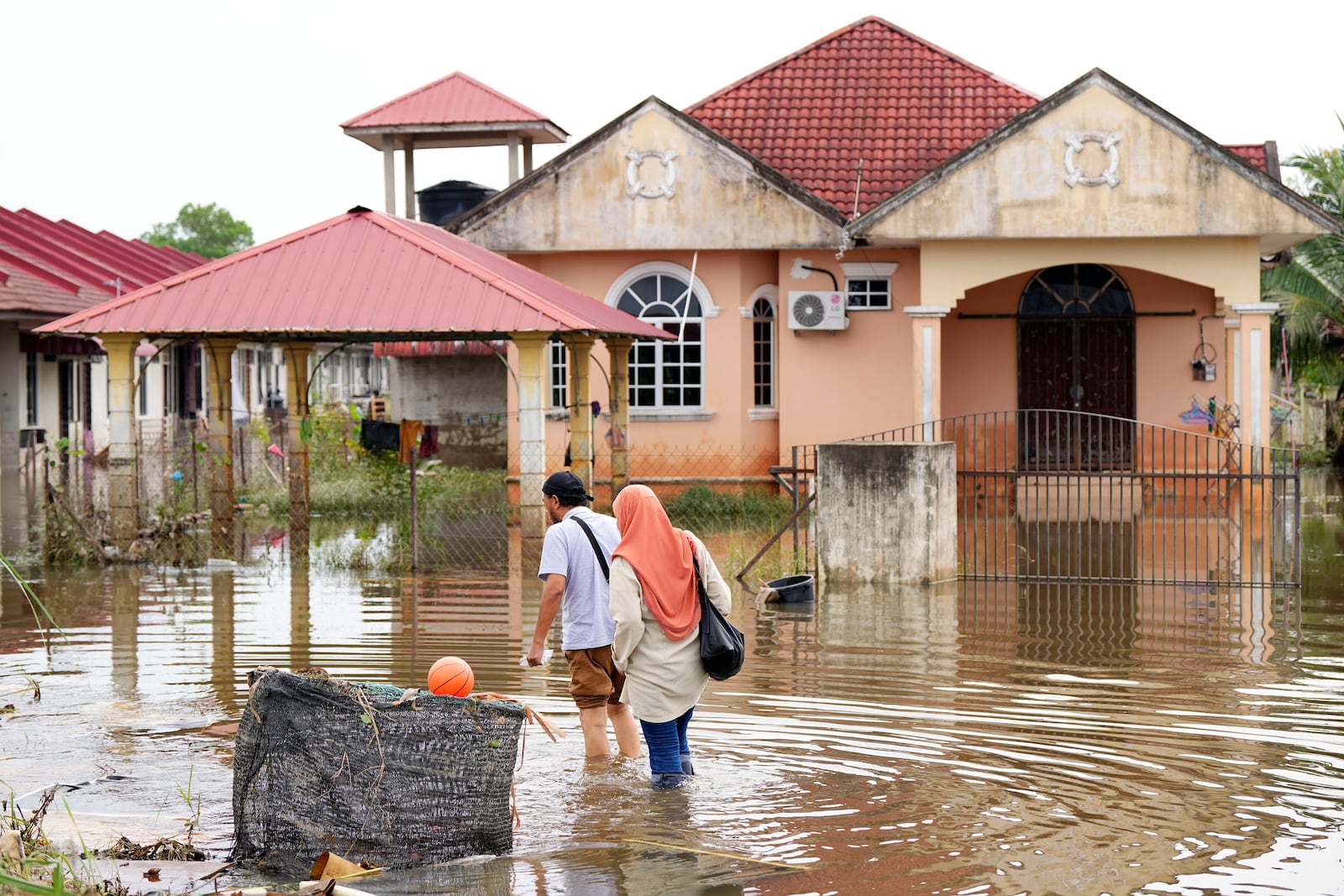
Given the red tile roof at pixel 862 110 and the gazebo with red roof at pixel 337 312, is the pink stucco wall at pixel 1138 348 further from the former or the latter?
the gazebo with red roof at pixel 337 312

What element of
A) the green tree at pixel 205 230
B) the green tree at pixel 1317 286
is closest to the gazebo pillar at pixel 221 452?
the green tree at pixel 1317 286

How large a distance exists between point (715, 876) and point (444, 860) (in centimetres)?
114

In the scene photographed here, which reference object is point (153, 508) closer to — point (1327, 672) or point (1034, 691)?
point (1034, 691)

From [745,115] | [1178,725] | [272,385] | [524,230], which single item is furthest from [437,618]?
[272,385]

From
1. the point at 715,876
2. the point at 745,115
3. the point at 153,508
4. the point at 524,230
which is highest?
the point at 745,115

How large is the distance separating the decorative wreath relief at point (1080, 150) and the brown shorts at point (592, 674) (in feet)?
46.1

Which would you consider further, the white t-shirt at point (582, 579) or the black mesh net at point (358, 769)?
the white t-shirt at point (582, 579)

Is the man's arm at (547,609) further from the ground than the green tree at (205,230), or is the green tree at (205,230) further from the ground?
the green tree at (205,230)

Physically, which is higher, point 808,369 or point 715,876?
point 808,369

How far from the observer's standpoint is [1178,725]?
896 cm

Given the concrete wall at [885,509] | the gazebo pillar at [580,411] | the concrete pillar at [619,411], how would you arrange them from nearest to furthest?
the concrete wall at [885,509] → the gazebo pillar at [580,411] → the concrete pillar at [619,411]

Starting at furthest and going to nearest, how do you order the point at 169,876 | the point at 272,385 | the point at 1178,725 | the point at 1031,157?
Answer: the point at 272,385
the point at 1031,157
the point at 1178,725
the point at 169,876

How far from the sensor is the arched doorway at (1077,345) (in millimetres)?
23031

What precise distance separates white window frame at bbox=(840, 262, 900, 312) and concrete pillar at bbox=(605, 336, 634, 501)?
4.24m
